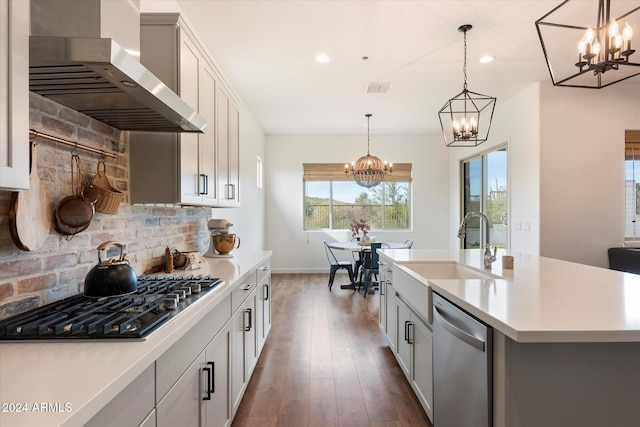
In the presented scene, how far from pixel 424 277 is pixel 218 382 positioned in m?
1.42

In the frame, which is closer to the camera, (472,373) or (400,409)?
(472,373)

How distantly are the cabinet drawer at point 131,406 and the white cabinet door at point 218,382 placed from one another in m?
0.53

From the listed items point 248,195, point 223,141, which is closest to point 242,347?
point 223,141

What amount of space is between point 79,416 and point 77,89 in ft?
3.77

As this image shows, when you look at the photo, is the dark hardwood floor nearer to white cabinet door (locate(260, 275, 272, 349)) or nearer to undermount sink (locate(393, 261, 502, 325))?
white cabinet door (locate(260, 275, 272, 349))

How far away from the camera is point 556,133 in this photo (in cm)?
437

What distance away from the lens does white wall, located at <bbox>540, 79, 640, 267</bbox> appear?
4375 mm

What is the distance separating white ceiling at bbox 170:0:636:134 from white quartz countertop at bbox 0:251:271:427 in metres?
2.54

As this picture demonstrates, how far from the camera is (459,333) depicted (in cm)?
144

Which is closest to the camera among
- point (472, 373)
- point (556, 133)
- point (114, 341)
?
point (114, 341)

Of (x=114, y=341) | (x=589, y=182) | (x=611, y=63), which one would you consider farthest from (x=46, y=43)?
(x=589, y=182)

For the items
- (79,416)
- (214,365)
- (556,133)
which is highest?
(556,133)

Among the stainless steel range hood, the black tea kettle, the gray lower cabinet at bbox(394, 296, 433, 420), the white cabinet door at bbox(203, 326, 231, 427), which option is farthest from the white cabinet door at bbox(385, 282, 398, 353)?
the stainless steel range hood

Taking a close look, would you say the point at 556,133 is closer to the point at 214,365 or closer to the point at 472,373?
the point at 472,373
